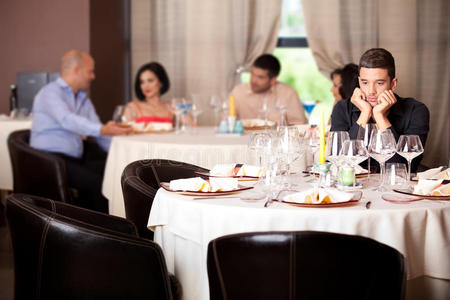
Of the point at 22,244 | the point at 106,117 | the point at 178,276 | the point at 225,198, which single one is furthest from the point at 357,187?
the point at 106,117

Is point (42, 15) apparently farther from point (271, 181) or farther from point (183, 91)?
point (271, 181)

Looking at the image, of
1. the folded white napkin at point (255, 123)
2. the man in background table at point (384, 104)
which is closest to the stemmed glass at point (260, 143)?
the man in background table at point (384, 104)

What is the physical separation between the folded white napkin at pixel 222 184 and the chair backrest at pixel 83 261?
15.8 inches

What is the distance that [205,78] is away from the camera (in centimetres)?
746

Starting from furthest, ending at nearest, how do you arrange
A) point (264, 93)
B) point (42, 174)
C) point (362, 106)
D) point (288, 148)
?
point (264, 93), point (42, 174), point (362, 106), point (288, 148)

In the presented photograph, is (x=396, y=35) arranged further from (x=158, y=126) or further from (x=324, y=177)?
(x=324, y=177)

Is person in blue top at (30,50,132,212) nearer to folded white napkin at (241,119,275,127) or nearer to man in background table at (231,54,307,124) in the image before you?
folded white napkin at (241,119,275,127)

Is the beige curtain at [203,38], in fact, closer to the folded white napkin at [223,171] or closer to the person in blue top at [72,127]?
the person in blue top at [72,127]

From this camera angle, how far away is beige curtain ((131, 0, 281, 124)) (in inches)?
292

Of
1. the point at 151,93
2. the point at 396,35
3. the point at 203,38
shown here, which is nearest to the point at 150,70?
the point at 151,93

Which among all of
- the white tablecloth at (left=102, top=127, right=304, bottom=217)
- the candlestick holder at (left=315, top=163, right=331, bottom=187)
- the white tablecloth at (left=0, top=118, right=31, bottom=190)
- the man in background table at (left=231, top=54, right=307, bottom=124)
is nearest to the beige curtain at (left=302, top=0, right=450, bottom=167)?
the man in background table at (left=231, top=54, right=307, bottom=124)

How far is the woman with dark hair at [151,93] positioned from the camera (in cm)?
600

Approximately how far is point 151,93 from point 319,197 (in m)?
4.02

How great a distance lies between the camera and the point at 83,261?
7.08 ft
